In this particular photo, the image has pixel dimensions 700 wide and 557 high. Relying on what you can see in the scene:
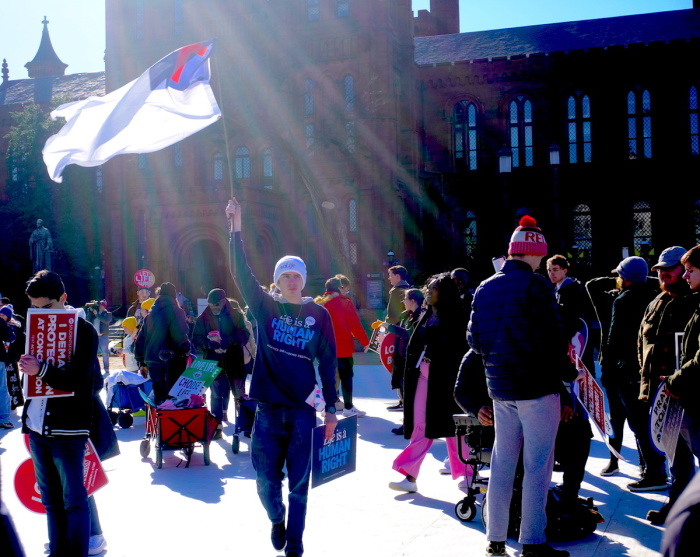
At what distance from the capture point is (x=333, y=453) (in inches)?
212

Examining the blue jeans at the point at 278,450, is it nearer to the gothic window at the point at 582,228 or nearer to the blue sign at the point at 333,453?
the blue sign at the point at 333,453

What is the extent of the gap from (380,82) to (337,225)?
6.61 metres

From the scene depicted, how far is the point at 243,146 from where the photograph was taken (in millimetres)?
38312

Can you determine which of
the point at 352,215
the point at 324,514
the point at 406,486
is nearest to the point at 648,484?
the point at 406,486

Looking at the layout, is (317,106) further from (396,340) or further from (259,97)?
(396,340)

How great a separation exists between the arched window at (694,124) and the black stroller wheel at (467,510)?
34.2 m

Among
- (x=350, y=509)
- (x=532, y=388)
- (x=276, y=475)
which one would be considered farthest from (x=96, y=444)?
(x=532, y=388)

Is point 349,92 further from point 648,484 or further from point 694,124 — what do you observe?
point 648,484

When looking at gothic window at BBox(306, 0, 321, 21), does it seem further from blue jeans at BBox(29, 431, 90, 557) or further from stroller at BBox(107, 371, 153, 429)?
blue jeans at BBox(29, 431, 90, 557)

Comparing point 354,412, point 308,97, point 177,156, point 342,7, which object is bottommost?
point 354,412

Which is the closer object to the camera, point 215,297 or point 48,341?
point 48,341

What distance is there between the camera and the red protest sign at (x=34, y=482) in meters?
5.07

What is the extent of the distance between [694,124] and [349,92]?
50.9 ft

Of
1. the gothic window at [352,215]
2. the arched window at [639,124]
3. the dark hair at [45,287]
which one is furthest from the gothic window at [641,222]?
the dark hair at [45,287]
